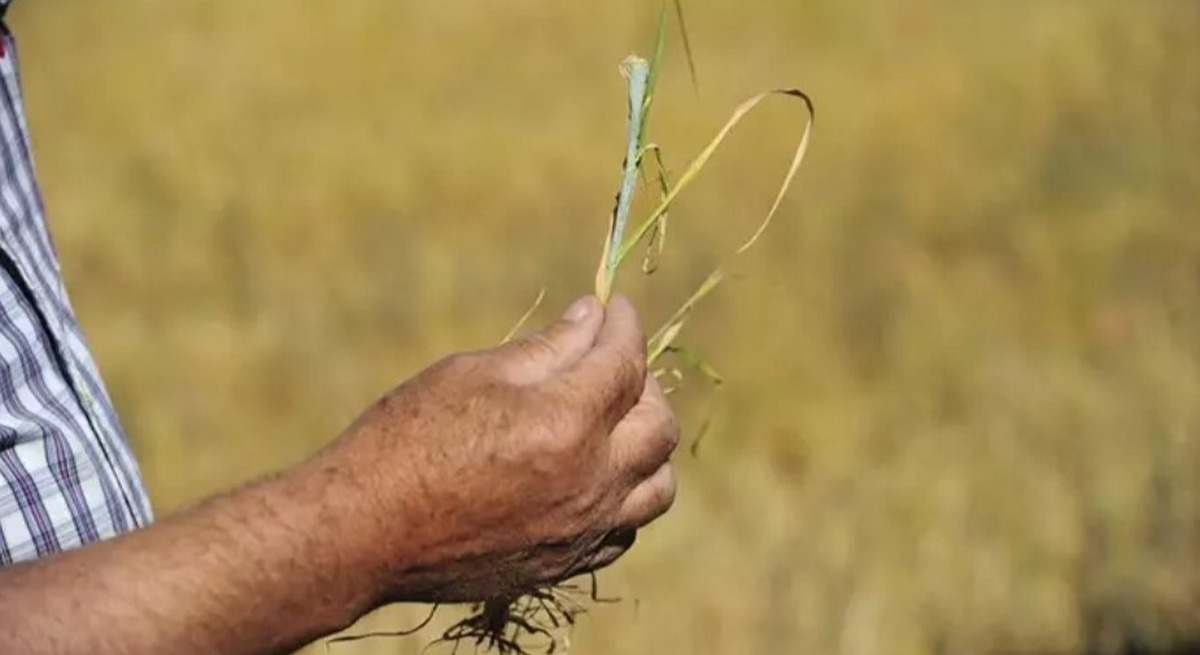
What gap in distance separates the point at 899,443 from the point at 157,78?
15.2ft

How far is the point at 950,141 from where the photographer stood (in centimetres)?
771

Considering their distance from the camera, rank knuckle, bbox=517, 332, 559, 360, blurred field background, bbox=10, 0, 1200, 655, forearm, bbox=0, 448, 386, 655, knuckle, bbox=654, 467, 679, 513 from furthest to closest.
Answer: blurred field background, bbox=10, 0, 1200, 655
knuckle, bbox=654, 467, 679, 513
knuckle, bbox=517, 332, 559, 360
forearm, bbox=0, 448, 386, 655

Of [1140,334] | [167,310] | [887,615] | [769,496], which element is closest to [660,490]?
[887,615]

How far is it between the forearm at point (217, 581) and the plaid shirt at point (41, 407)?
0.77ft

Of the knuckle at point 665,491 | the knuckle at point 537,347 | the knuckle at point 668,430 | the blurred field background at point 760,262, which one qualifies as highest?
the knuckle at point 537,347

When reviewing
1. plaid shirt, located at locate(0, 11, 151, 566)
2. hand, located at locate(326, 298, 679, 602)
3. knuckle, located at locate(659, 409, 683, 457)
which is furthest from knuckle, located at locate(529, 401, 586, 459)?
plaid shirt, located at locate(0, 11, 151, 566)

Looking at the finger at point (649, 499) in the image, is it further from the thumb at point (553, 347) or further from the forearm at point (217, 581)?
the forearm at point (217, 581)

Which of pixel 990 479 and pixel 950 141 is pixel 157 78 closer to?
pixel 950 141

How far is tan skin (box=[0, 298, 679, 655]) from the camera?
58.6 inches

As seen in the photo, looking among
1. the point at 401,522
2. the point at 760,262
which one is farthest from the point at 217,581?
the point at 760,262

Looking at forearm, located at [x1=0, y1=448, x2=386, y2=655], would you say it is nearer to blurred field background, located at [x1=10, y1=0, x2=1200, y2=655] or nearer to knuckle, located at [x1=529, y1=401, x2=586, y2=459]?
knuckle, located at [x1=529, y1=401, x2=586, y2=459]

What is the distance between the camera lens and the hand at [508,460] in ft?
5.24

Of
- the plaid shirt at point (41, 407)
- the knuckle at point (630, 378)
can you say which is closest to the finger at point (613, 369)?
the knuckle at point (630, 378)

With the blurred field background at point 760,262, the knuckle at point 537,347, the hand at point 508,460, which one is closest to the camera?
the hand at point 508,460
